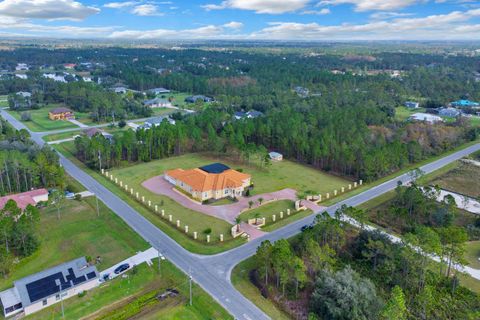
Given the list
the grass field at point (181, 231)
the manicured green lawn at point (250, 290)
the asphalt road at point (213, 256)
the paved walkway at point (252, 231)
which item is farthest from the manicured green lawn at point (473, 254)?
the grass field at point (181, 231)

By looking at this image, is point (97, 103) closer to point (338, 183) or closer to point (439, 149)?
point (338, 183)

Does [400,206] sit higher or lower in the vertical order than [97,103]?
lower

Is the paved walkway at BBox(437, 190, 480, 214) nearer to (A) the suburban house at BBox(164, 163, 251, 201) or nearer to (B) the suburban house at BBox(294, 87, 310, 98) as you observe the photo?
(A) the suburban house at BBox(164, 163, 251, 201)

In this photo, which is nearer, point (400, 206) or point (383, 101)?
point (400, 206)

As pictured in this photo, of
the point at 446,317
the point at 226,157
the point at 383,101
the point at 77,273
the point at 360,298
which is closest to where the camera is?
the point at 360,298

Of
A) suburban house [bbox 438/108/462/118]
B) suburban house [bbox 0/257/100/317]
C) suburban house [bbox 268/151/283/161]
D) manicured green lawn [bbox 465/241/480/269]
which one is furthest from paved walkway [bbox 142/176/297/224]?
suburban house [bbox 438/108/462/118]

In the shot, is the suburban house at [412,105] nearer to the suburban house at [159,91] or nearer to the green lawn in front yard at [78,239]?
the suburban house at [159,91]

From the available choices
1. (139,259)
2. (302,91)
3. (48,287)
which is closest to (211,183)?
(139,259)

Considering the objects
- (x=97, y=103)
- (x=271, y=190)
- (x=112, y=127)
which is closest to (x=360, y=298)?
(x=271, y=190)
